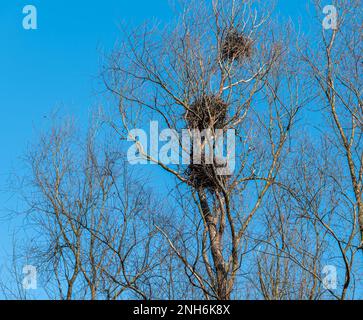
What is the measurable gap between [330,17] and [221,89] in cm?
156

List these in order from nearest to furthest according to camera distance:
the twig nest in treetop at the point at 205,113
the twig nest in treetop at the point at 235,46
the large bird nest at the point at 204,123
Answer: the large bird nest at the point at 204,123 → the twig nest in treetop at the point at 205,113 → the twig nest in treetop at the point at 235,46

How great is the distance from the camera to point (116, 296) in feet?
26.8

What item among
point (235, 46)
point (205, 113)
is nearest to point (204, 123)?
point (205, 113)

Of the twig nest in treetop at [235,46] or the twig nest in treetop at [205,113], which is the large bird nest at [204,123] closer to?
the twig nest in treetop at [205,113]

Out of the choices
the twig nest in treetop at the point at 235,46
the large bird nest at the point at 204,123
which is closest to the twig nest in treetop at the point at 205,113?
the large bird nest at the point at 204,123

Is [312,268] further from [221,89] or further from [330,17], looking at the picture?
[330,17]

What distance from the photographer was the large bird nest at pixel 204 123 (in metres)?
7.20

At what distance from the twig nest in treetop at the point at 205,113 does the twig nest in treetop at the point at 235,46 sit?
567 mm

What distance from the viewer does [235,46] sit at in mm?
7602

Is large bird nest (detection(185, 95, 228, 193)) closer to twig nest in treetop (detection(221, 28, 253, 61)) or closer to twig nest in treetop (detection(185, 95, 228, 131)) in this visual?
twig nest in treetop (detection(185, 95, 228, 131))

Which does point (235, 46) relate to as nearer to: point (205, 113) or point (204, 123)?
point (205, 113)

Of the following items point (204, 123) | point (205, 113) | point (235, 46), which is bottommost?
point (204, 123)

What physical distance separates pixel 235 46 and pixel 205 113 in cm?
96
